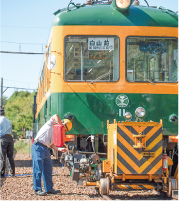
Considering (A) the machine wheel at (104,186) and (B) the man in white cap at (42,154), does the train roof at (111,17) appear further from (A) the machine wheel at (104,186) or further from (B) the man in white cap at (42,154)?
(A) the machine wheel at (104,186)

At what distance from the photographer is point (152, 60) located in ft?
23.4

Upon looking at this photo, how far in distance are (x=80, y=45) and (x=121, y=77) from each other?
1012 mm

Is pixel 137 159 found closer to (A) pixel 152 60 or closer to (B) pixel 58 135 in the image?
(B) pixel 58 135

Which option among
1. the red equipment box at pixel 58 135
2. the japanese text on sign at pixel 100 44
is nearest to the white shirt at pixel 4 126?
the red equipment box at pixel 58 135

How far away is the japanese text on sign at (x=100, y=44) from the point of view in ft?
23.0

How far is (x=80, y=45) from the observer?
23.1 ft

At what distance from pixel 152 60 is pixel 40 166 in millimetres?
2962

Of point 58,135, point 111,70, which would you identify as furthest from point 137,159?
point 111,70

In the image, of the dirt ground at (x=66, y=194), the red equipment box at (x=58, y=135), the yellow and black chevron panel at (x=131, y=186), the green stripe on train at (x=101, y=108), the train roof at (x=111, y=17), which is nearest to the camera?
the yellow and black chevron panel at (x=131, y=186)

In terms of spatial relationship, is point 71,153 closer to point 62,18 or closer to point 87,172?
point 87,172

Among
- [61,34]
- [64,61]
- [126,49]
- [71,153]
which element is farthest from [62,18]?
[71,153]

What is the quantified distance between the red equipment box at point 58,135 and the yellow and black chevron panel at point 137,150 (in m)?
0.97

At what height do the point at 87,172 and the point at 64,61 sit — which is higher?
the point at 64,61

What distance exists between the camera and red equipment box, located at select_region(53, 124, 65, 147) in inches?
243
